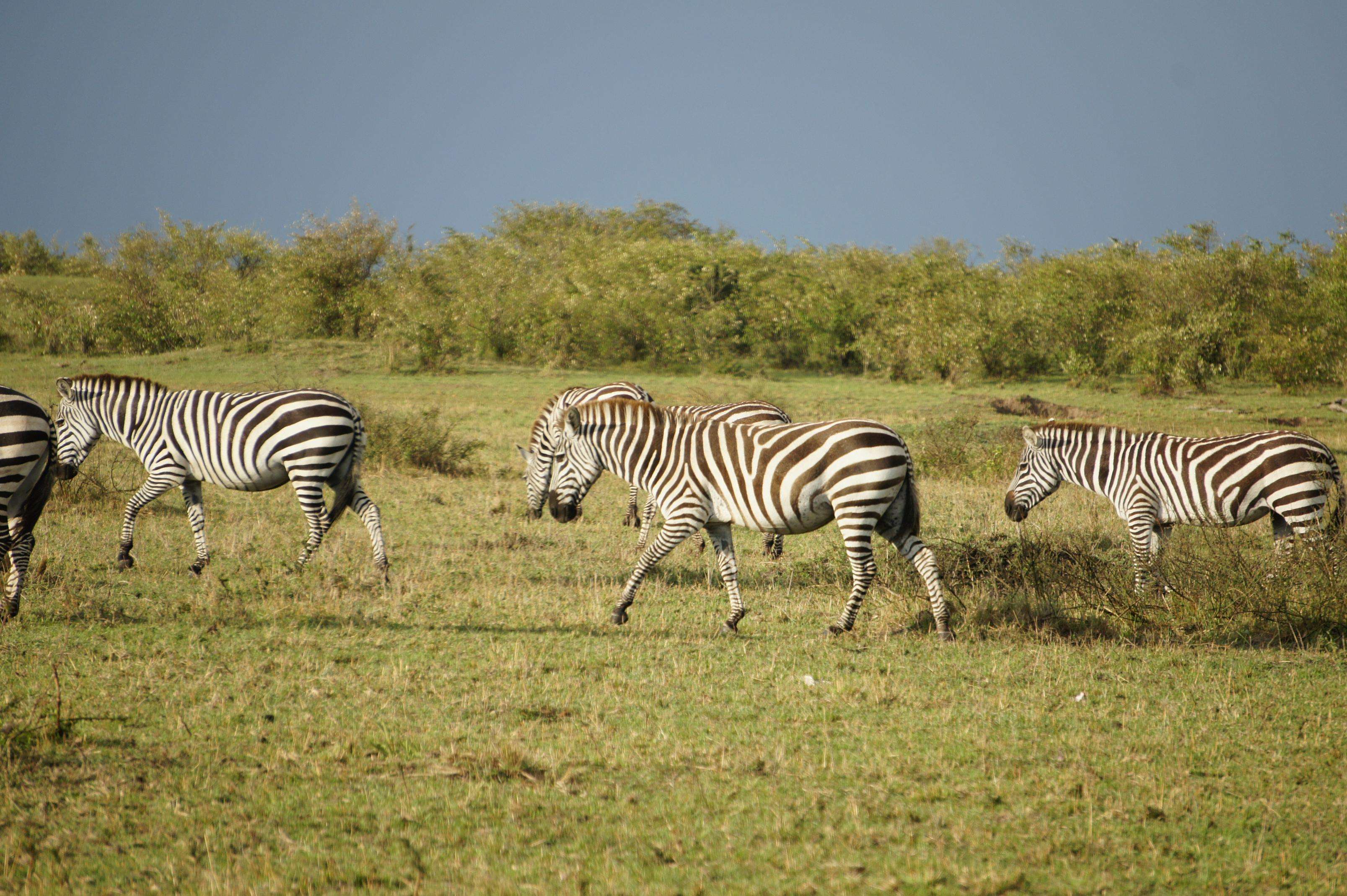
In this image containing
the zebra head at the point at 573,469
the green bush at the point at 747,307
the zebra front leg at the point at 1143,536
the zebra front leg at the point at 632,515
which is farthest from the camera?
the green bush at the point at 747,307

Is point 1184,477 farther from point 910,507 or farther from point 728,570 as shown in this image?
point 728,570

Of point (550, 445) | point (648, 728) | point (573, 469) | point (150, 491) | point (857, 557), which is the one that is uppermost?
point (550, 445)

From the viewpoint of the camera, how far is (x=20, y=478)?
8016 mm

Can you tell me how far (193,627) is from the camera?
798 centimetres

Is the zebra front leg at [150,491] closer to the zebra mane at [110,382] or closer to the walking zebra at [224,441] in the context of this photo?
the walking zebra at [224,441]

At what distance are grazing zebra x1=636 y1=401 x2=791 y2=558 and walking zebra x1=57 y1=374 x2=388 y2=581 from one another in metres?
3.24

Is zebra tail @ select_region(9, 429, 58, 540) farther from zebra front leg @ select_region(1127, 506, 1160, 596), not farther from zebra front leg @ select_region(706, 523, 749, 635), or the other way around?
zebra front leg @ select_region(1127, 506, 1160, 596)

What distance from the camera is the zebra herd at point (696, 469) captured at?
26.2 feet

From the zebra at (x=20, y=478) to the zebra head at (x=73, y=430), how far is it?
220 centimetres

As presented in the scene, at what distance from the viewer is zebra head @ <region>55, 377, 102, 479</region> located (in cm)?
1053

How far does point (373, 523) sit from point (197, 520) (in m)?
1.77

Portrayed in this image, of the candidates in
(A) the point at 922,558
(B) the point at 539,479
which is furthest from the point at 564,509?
(A) the point at 922,558

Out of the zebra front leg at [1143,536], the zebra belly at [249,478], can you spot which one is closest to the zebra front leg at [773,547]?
the zebra front leg at [1143,536]

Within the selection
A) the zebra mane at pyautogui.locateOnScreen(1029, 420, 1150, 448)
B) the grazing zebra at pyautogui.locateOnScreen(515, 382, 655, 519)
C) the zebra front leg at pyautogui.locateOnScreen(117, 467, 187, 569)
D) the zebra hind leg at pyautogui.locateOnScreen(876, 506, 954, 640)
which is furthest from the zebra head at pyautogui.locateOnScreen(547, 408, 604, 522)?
the zebra mane at pyautogui.locateOnScreen(1029, 420, 1150, 448)
